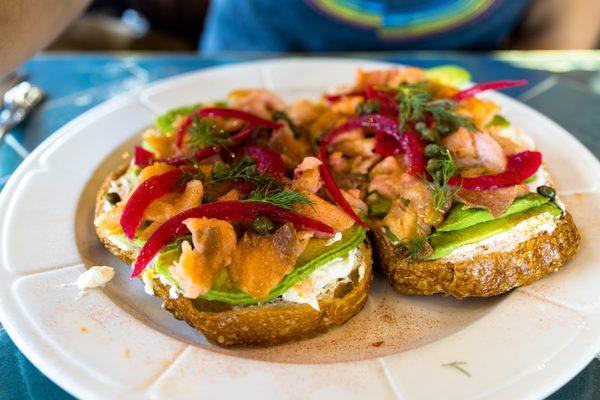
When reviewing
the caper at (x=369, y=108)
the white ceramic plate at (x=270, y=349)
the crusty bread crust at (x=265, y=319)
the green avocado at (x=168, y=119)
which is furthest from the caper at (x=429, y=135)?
the green avocado at (x=168, y=119)

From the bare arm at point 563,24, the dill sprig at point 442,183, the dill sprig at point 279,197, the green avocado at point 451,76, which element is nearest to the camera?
the dill sprig at point 279,197

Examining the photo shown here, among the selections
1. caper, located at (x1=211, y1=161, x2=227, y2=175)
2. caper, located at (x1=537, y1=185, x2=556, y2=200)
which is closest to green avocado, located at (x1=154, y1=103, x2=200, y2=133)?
caper, located at (x1=211, y1=161, x2=227, y2=175)

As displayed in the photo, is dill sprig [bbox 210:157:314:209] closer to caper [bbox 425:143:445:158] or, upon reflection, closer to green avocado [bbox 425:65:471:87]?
caper [bbox 425:143:445:158]

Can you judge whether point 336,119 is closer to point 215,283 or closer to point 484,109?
point 484,109

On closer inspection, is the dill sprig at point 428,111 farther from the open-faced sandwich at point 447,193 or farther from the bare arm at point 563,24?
the bare arm at point 563,24

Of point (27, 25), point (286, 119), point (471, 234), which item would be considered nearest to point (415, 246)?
point (471, 234)

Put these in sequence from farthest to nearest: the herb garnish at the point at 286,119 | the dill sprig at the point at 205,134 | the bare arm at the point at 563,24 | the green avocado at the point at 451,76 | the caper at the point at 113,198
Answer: the bare arm at the point at 563,24 < the green avocado at the point at 451,76 < the herb garnish at the point at 286,119 < the dill sprig at the point at 205,134 < the caper at the point at 113,198
